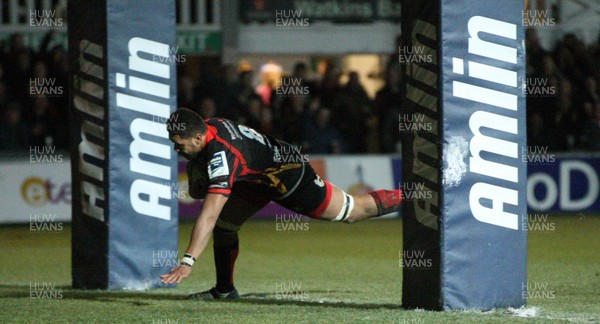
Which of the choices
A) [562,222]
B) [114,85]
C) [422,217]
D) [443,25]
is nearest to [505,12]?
[443,25]

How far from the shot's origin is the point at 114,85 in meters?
10.2

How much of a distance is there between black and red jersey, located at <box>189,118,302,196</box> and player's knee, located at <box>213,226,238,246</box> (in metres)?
0.77

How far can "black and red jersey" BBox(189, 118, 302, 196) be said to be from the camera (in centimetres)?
837

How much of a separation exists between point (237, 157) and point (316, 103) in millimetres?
10292

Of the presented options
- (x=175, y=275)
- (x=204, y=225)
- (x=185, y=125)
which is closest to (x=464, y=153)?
(x=204, y=225)

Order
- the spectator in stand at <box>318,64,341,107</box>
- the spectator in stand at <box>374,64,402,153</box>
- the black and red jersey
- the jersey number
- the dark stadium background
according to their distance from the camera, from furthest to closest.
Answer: the spectator in stand at <box>318,64,341,107</box>, the spectator in stand at <box>374,64,402,153</box>, the dark stadium background, the jersey number, the black and red jersey

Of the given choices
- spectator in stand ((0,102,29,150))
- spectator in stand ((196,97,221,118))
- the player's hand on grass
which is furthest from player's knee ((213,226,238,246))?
spectator in stand ((0,102,29,150))

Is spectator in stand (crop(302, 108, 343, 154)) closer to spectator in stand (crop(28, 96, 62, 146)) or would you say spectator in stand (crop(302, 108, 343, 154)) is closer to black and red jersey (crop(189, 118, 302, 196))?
spectator in stand (crop(28, 96, 62, 146))

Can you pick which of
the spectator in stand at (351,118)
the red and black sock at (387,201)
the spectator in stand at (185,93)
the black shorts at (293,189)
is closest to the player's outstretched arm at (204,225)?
the black shorts at (293,189)

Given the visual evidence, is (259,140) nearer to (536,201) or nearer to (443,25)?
(443,25)

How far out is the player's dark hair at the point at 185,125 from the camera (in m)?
8.41

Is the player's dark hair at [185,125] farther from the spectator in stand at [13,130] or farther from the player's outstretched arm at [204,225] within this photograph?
the spectator in stand at [13,130]

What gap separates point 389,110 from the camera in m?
19.1

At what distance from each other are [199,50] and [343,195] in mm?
14076
